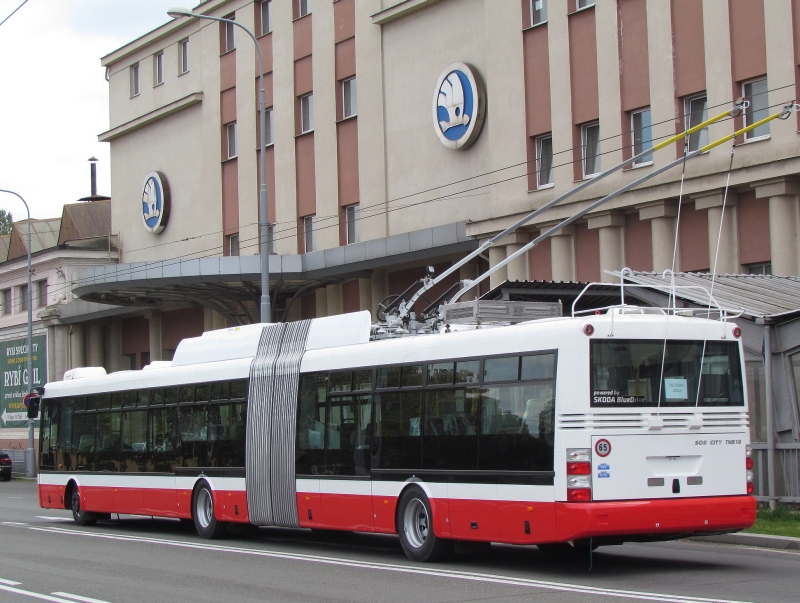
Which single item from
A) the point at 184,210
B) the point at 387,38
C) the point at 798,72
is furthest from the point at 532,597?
the point at 184,210

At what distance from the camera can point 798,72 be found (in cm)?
2152

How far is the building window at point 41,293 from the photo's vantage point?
52344mm

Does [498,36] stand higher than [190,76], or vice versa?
[190,76]

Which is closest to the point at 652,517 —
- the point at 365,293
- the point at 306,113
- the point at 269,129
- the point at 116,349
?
the point at 365,293

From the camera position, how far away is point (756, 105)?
22.6 m

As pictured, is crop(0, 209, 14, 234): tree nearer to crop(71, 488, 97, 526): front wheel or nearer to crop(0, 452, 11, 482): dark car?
crop(0, 452, 11, 482): dark car

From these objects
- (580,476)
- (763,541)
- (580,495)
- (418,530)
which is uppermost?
(580,476)

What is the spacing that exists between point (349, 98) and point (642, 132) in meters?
12.2

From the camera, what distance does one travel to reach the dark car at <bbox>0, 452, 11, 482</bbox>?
43.6m

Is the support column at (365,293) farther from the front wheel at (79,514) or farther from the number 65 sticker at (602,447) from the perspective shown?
the number 65 sticker at (602,447)

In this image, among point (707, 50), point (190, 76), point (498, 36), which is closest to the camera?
point (707, 50)

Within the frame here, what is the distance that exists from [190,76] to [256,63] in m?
4.62

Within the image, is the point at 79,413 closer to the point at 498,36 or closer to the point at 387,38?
the point at 498,36

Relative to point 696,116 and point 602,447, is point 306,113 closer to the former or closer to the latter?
point 696,116
